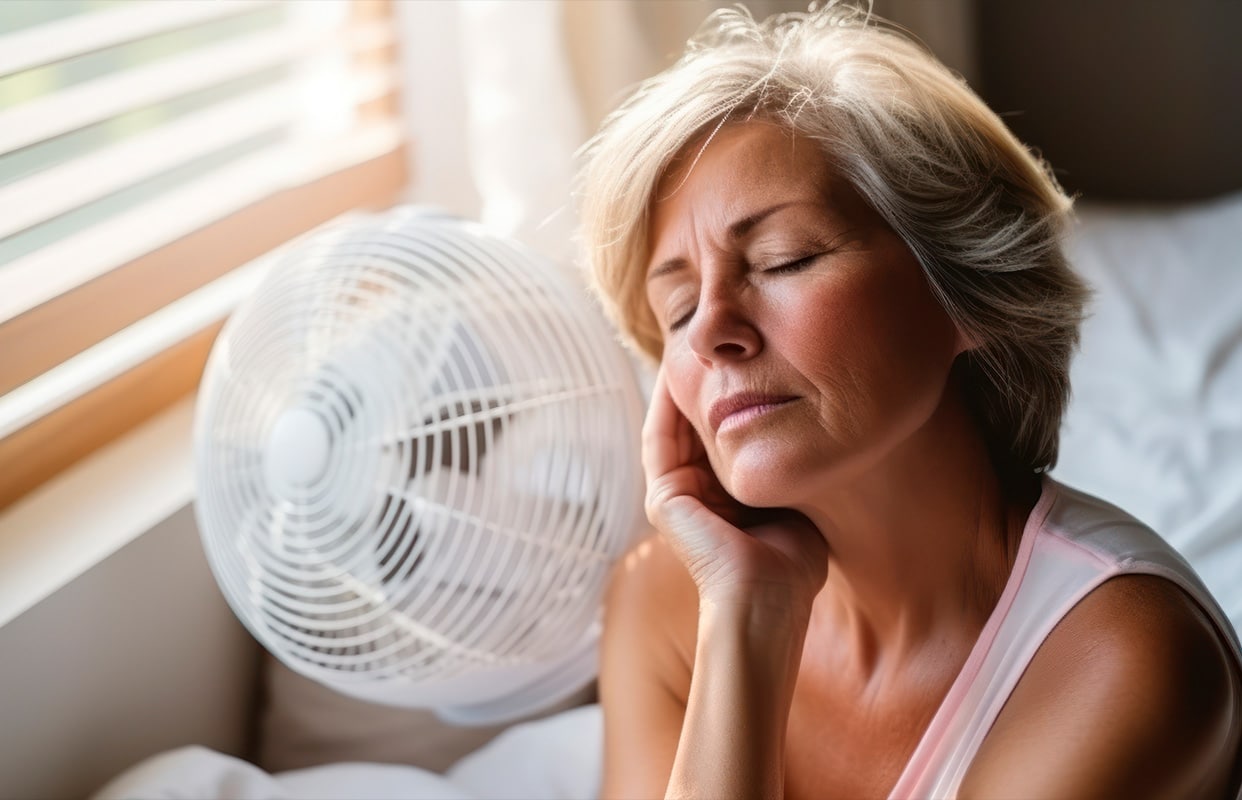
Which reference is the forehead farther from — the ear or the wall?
the wall

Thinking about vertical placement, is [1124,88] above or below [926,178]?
below

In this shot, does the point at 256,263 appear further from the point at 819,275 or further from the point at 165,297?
the point at 819,275

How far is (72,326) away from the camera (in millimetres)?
1529

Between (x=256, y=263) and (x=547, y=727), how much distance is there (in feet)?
3.24

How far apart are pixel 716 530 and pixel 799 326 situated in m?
0.24

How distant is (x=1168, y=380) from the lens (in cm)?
191

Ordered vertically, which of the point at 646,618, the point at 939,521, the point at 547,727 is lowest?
the point at 547,727

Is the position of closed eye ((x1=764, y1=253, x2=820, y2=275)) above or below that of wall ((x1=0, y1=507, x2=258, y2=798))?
above

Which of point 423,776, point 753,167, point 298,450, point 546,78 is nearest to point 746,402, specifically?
point 753,167

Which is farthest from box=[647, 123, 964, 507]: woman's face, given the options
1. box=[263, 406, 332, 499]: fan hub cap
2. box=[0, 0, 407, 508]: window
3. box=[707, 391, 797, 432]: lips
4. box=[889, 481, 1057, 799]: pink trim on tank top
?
box=[0, 0, 407, 508]: window

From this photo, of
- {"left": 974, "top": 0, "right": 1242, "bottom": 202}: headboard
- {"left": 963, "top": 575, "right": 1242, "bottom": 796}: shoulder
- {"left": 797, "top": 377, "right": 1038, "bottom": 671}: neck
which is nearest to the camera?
{"left": 963, "top": 575, "right": 1242, "bottom": 796}: shoulder

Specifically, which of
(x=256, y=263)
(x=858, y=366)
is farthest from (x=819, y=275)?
(x=256, y=263)

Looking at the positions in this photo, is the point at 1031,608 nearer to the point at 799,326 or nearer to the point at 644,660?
the point at 799,326

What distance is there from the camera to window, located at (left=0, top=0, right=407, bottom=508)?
58.1 inches
